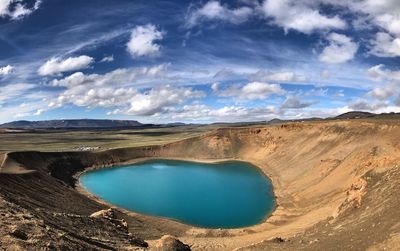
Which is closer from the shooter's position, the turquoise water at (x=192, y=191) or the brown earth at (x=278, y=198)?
the brown earth at (x=278, y=198)

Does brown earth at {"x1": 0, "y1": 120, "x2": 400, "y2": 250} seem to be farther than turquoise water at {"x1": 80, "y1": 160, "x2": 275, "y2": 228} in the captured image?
No

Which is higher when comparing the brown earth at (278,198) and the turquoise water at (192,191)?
the brown earth at (278,198)

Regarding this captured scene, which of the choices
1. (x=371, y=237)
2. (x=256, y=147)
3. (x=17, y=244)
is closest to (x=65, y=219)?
(x=17, y=244)

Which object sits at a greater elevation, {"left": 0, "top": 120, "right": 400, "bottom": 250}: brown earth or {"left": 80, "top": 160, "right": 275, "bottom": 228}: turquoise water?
{"left": 0, "top": 120, "right": 400, "bottom": 250}: brown earth

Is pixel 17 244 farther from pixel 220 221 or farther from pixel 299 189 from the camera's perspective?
pixel 299 189
